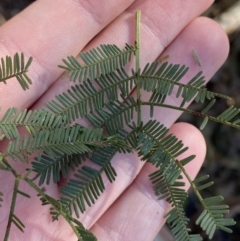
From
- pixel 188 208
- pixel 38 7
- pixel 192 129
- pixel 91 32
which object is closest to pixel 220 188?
pixel 188 208

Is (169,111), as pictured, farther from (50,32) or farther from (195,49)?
(50,32)

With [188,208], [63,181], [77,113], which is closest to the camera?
[77,113]

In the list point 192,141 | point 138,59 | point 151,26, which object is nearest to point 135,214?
point 192,141

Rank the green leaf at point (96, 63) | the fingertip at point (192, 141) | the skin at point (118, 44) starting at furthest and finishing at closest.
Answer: the fingertip at point (192, 141)
the skin at point (118, 44)
the green leaf at point (96, 63)

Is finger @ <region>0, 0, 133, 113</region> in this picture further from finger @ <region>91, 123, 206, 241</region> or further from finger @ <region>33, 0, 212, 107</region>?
finger @ <region>91, 123, 206, 241</region>

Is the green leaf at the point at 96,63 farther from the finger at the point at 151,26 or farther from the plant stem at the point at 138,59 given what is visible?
the finger at the point at 151,26

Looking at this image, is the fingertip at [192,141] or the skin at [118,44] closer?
the skin at [118,44]

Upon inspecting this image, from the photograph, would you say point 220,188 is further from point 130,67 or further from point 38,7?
point 38,7

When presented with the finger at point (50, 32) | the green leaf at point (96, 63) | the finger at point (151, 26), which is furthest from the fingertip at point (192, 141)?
the finger at point (50, 32)
